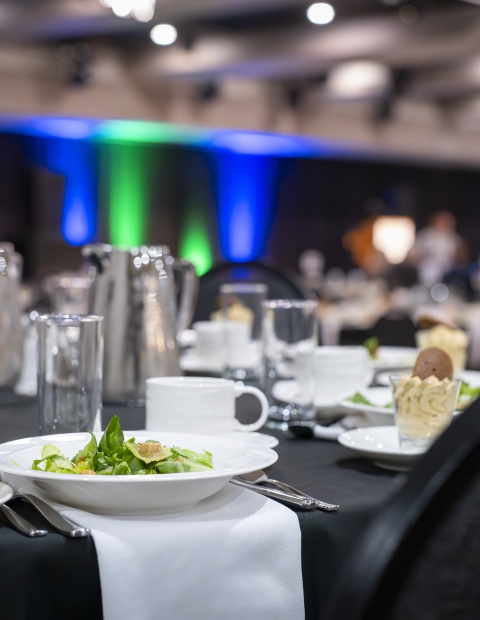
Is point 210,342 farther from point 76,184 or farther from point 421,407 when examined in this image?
point 76,184

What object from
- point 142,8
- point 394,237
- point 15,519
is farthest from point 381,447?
point 394,237

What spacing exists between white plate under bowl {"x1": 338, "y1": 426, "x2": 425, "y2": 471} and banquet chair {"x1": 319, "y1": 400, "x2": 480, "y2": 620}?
1.11ft

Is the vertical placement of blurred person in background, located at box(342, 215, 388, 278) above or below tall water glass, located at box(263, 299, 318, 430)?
above

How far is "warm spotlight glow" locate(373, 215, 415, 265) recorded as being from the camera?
11.2 m

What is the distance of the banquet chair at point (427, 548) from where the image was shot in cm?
42

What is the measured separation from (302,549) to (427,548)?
0.27m

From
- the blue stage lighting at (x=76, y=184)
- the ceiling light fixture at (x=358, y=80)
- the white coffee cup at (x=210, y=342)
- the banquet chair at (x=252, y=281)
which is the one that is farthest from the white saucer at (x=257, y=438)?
the blue stage lighting at (x=76, y=184)

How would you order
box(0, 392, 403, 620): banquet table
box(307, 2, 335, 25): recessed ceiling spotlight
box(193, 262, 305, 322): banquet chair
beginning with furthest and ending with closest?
1. box(307, 2, 335, 25): recessed ceiling spotlight
2. box(193, 262, 305, 322): banquet chair
3. box(0, 392, 403, 620): banquet table

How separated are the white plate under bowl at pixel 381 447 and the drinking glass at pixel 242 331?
60 cm

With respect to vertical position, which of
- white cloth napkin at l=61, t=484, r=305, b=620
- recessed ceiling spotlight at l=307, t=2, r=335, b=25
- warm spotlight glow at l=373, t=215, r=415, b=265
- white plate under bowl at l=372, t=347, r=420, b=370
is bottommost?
white cloth napkin at l=61, t=484, r=305, b=620

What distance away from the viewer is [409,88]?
899 cm

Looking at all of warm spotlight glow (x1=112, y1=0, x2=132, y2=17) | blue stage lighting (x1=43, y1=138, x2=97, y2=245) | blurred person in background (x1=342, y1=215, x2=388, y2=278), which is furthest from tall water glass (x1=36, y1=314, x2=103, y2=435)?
blurred person in background (x1=342, y1=215, x2=388, y2=278)

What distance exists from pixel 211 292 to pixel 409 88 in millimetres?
6949

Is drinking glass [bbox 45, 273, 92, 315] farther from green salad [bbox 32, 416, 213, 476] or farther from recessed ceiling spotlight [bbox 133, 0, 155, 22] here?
recessed ceiling spotlight [bbox 133, 0, 155, 22]
